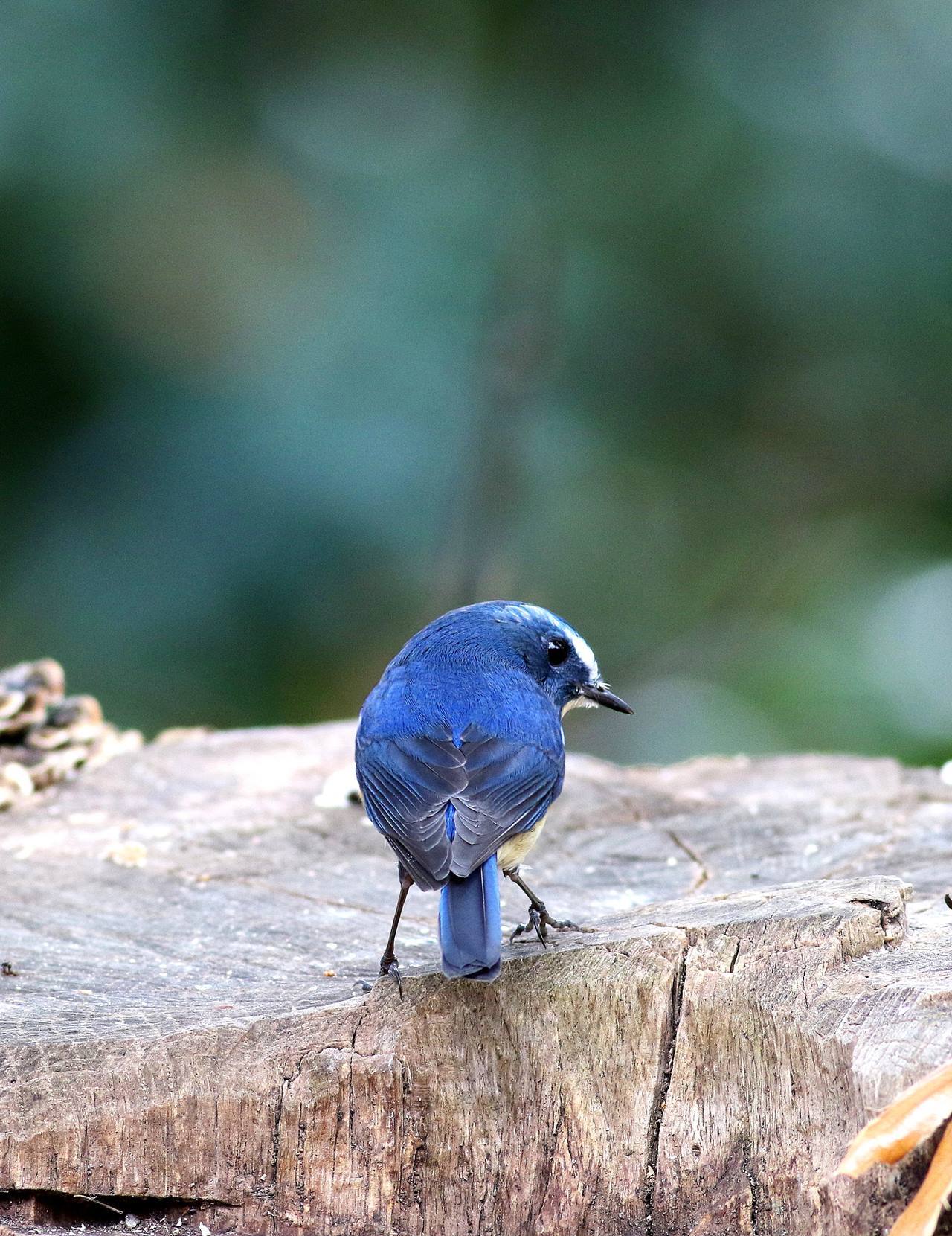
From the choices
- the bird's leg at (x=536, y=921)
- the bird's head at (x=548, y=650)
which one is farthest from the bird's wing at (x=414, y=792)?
the bird's head at (x=548, y=650)

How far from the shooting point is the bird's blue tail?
1830 millimetres

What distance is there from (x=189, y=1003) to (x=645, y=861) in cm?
114

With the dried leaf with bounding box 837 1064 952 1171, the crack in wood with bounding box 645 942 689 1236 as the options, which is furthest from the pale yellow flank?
the dried leaf with bounding box 837 1064 952 1171

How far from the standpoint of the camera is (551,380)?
5746mm

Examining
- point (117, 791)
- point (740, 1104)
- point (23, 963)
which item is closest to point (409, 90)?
point (117, 791)

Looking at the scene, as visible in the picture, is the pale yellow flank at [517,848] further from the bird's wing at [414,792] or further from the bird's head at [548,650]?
the bird's head at [548,650]

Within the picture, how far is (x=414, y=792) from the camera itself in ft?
7.23

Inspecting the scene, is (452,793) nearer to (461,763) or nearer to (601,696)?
(461,763)

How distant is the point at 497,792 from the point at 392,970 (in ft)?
1.07

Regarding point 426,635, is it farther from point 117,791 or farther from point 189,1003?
point 117,791

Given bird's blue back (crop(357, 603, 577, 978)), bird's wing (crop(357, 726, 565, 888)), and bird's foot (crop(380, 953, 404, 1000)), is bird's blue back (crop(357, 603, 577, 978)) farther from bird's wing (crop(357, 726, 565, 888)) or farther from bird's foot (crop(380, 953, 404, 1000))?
bird's foot (crop(380, 953, 404, 1000))

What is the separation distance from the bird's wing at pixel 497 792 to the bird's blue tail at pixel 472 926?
0.03m

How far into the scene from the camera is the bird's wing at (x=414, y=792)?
2043 millimetres

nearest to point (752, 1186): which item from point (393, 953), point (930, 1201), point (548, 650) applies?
point (930, 1201)
